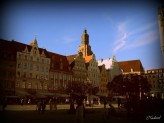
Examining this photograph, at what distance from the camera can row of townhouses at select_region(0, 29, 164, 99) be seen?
3152 cm

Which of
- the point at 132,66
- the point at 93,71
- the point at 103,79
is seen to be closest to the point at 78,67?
the point at 93,71

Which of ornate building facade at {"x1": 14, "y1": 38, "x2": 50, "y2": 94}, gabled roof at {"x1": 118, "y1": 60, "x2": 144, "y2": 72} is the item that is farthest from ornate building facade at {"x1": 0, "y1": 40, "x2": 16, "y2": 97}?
gabled roof at {"x1": 118, "y1": 60, "x2": 144, "y2": 72}

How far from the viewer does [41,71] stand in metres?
37.0

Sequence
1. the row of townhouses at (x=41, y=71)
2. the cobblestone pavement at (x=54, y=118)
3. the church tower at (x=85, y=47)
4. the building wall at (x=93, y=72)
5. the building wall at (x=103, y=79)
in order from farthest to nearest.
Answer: the church tower at (x=85, y=47) → the building wall at (x=103, y=79) → the building wall at (x=93, y=72) → the row of townhouses at (x=41, y=71) → the cobblestone pavement at (x=54, y=118)

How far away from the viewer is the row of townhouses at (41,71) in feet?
103

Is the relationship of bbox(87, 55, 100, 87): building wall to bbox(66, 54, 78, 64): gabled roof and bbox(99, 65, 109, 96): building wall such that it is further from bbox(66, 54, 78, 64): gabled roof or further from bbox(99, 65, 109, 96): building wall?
bbox(66, 54, 78, 64): gabled roof

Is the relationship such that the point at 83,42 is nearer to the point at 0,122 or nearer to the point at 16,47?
the point at 16,47

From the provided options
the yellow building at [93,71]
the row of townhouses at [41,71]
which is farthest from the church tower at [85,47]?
the yellow building at [93,71]

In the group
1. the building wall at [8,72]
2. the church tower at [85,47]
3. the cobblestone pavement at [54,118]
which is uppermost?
the church tower at [85,47]

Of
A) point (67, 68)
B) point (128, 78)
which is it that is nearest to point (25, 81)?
point (67, 68)

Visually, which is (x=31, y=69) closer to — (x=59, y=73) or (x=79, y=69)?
(x=59, y=73)

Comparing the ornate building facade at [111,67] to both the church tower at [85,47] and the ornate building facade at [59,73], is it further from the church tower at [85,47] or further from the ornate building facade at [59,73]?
the ornate building facade at [59,73]

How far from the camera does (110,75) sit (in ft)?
176

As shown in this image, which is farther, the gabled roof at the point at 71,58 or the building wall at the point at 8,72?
the gabled roof at the point at 71,58
